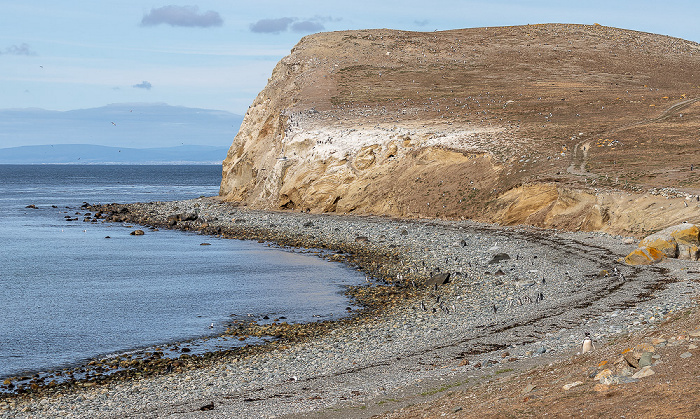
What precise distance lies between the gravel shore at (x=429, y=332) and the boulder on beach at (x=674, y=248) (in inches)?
32.7

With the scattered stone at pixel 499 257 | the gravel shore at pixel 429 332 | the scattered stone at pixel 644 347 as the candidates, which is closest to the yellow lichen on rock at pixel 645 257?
the gravel shore at pixel 429 332

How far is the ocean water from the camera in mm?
24688

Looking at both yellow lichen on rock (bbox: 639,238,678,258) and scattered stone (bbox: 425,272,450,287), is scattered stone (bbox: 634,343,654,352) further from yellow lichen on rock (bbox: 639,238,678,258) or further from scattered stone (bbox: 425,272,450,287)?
yellow lichen on rock (bbox: 639,238,678,258)

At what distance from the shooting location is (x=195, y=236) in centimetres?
5522

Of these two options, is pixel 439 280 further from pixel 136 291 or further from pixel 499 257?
pixel 136 291

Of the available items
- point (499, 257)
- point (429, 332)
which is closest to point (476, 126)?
point (499, 257)

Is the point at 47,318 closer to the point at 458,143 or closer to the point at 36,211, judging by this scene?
the point at 458,143

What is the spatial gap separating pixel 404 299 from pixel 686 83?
59731 millimetres

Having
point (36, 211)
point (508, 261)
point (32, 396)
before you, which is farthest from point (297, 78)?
point (32, 396)

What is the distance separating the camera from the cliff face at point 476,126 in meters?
45.6

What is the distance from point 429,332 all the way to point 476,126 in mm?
39248

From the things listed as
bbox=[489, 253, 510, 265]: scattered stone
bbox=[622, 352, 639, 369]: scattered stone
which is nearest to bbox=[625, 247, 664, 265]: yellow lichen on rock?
bbox=[489, 253, 510, 265]: scattered stone

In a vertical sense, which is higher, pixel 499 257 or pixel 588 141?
pixel 588 141

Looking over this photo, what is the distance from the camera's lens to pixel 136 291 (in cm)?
3381
